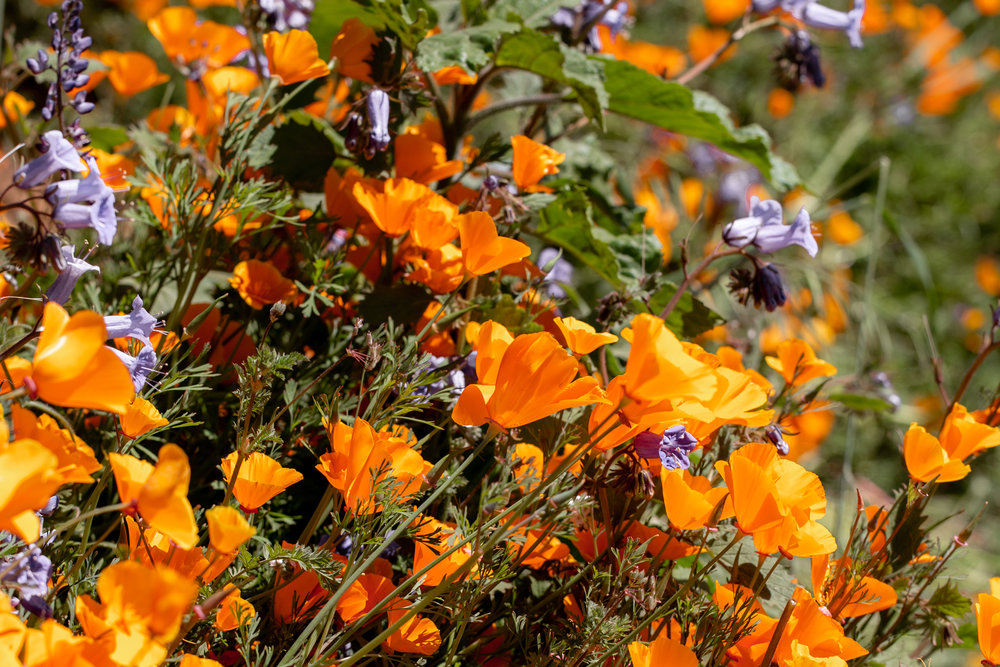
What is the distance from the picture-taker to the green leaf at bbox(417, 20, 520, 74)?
1.03 meters

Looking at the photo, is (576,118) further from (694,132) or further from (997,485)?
(997,485)

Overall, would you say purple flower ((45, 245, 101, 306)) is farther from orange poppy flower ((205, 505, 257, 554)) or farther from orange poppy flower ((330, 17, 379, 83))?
orange poppy flower ((330, 17, 379, 83))

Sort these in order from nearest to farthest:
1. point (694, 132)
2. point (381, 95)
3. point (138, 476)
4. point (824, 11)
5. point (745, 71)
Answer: point (138, 476) → point (381, 95) → point (694, 132) → point (824, 11) → point (745, 71)

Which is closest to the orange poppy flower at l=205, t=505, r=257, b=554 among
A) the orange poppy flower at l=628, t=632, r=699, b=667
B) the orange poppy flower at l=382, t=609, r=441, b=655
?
the orange poppy flower at l=382, t=609, r=441, b=655

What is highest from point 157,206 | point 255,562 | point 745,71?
point 157,206

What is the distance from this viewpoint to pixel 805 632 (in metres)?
0.76

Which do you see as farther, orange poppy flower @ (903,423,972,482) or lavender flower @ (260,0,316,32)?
lavender flower @ (260,0,316,32)

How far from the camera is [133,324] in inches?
28.4

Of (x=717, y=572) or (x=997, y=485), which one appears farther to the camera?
(x=997, y=485)

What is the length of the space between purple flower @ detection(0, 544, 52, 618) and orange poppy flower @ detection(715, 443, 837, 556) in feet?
1.83

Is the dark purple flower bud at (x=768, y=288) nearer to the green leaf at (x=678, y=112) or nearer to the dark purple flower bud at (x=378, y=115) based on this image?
the green leaf at (x=678, y=112)

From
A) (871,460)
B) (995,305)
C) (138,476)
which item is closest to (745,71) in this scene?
(871,460)

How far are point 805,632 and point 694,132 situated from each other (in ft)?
2.92

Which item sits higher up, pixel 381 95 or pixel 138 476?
pixel 381 95
